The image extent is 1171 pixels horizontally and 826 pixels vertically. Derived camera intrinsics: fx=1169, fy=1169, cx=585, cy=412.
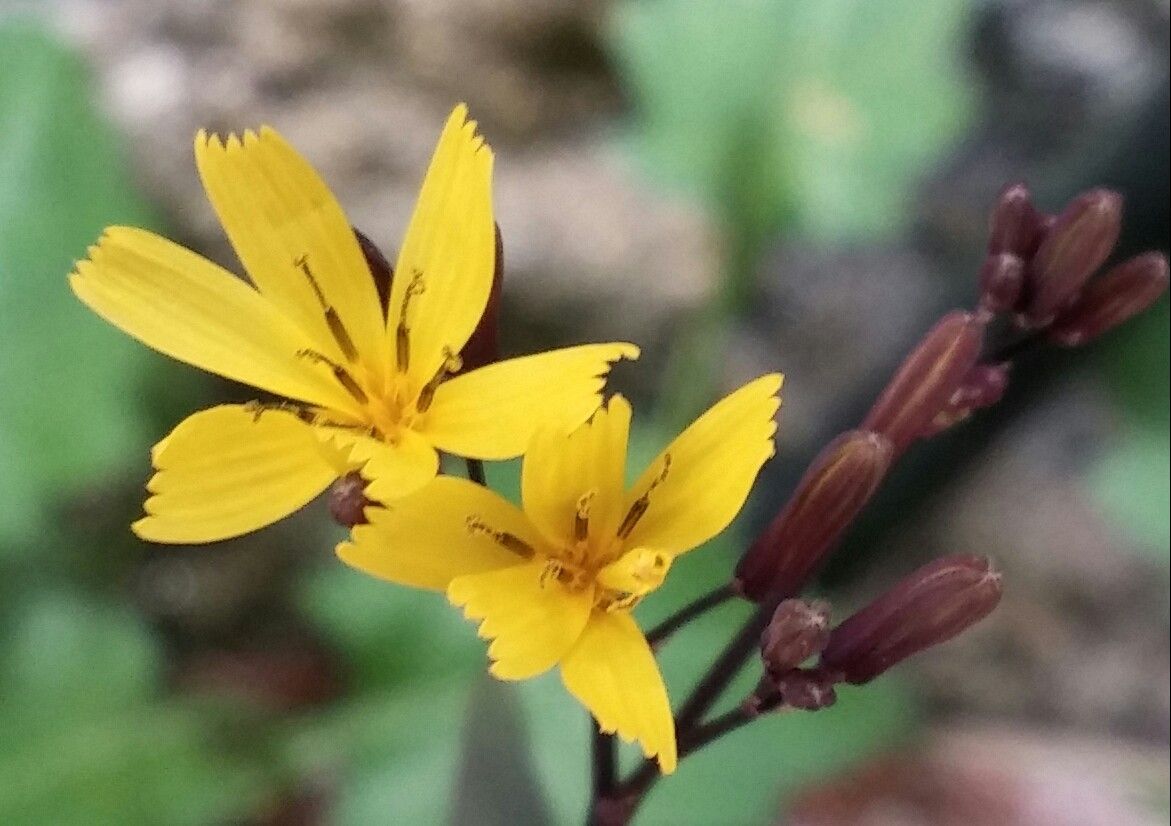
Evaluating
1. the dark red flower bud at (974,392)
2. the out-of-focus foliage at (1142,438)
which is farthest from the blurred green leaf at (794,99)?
the dark red flower bud at (974,392)

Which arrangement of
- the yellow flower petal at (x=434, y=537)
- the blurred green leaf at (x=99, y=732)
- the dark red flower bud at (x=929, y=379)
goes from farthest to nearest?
the blurred green leaf at (x=99, y=732), the dark red flower bud at (x=929, y=379), the yellow flower petal at (x=434, y=537)

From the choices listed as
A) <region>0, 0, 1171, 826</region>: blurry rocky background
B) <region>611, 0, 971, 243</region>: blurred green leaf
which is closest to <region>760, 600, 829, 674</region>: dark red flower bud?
<region>0, 0, 1171, 826</region>: blurry rocky background

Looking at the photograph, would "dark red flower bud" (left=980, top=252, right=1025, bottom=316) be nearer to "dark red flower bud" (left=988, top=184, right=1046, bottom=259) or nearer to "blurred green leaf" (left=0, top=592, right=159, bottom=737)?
"dark red flower bud" (left=988, top=184, right=1046, bottom=259)

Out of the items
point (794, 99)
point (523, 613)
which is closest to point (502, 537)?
point (523, 613)

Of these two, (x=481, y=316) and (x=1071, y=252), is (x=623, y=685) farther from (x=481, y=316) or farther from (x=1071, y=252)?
(x=1071, y=252)

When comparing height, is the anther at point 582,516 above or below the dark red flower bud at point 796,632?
above

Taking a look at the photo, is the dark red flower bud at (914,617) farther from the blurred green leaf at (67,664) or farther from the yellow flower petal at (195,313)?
the blurred green leaf at (67,664)
